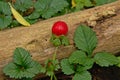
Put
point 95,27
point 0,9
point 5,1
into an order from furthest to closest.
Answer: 1. point 5,1
2. point 0,9
3. point 95,27

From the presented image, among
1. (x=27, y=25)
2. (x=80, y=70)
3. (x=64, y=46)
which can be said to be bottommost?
(x=80, y=70)

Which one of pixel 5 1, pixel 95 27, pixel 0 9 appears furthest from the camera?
pixel 5 1

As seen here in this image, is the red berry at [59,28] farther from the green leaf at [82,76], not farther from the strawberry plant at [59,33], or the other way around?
the green leaf at [82,76]

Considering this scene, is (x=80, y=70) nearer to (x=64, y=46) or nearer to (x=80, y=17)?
(x=64, y=46)

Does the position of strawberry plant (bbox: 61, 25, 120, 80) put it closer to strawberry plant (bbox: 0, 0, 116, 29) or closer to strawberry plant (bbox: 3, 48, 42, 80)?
strawberry plant (bbox: 3, 48, 42, 80)

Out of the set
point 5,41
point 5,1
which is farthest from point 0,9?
Result: point 5,41

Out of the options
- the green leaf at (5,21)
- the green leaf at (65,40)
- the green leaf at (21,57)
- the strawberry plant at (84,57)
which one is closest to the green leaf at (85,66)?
the strawberry plant at (84,57)

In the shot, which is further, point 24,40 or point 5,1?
point 5,1
